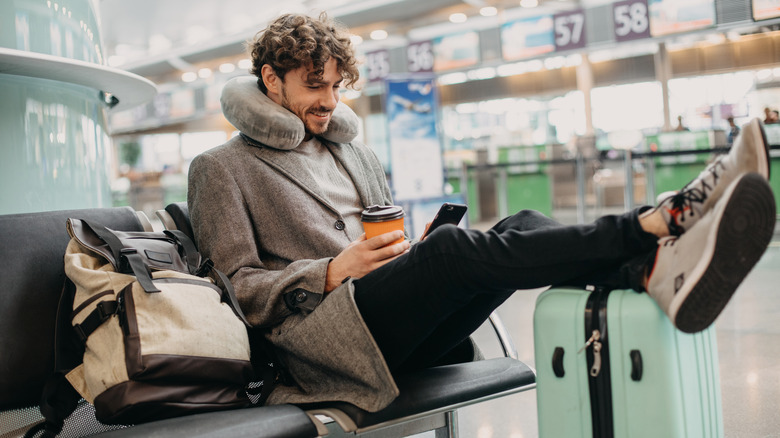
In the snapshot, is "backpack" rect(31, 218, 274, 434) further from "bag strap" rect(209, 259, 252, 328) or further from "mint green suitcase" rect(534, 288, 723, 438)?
"mint green suitcase" rect(534, 288, 723, 438)

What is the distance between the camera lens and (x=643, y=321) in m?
1.25

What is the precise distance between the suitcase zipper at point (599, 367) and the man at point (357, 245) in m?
0.09

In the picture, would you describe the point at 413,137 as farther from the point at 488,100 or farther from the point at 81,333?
the point at 488,100

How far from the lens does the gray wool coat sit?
1.44m

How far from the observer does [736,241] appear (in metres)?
1.12

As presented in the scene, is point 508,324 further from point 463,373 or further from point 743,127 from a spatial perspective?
point 743,127

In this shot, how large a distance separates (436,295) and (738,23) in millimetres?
7996

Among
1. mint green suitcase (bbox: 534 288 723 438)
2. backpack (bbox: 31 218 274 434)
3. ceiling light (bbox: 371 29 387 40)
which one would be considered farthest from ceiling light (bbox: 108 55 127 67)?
mint green suitcase (bbox: 534 288 723 438)

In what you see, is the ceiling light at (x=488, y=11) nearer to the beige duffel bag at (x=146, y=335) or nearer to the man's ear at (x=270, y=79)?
the man's ear at (x=270, y=79)

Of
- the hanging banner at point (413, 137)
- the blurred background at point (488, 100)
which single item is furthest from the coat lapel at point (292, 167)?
the hanging banner at point (413, 137)

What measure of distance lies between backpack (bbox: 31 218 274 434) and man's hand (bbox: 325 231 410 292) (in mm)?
234

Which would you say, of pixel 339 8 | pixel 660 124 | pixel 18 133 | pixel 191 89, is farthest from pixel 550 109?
pixel 18 133

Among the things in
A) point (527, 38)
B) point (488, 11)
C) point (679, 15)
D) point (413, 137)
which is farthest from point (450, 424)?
point (488, 11)

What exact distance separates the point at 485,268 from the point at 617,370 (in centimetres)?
32
